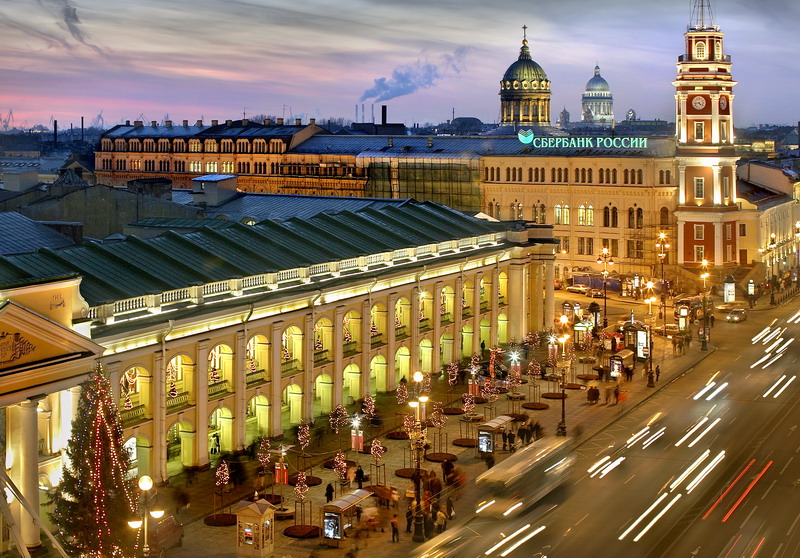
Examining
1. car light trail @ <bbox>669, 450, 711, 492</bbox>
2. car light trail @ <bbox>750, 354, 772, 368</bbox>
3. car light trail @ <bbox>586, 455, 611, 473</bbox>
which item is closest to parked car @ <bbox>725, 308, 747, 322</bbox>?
car light trail @ <bbox>750, 354, 772, 368</bbox>

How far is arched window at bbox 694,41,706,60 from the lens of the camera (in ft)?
451

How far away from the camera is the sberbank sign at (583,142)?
144 meters

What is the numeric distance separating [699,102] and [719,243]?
16.5 m

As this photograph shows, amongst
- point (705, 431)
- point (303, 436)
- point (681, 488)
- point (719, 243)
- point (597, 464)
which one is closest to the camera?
point (681, 488)

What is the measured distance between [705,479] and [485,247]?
3910cm

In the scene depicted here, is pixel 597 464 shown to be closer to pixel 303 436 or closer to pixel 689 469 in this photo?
pixel 689 469

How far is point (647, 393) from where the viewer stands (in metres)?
84.6

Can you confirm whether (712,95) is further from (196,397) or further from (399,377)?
(196,397)

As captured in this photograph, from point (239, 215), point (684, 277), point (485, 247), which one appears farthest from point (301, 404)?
point (684, 277)

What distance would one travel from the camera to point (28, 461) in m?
47.1

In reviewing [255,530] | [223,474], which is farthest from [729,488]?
[223,474]

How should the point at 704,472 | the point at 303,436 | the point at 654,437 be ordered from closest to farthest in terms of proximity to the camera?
1. the point at 704,472
2. the point at 303,436
3. the point at 654,437

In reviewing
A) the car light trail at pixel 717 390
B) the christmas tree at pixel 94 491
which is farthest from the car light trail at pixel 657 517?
the car light trail at pixel 717 390

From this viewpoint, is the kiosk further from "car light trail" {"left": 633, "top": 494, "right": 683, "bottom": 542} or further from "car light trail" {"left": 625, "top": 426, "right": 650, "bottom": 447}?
"car light trail" {"left": 625, "top": 426, "right": 650, "bottom": 447}
